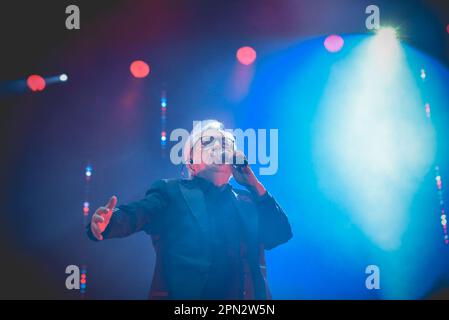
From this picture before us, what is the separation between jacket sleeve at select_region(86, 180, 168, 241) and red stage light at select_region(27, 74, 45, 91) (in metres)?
1.27

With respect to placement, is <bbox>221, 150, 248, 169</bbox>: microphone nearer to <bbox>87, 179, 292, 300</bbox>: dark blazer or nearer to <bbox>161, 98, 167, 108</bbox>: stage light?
<bbox>87, 179, 292, 300</bbox>: dark blazer

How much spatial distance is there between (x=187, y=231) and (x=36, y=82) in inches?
63.0

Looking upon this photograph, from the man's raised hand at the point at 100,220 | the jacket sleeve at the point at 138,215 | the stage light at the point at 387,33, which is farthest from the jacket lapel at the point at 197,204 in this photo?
the stage light at the point at 387,33

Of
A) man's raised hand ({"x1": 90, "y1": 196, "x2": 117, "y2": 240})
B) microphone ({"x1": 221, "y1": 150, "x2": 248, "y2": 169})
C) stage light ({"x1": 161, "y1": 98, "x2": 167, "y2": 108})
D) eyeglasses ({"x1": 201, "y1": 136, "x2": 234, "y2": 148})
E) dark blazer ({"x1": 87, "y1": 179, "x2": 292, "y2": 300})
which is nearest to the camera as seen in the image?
man's raised hand ({"x1": 90, "y1": 196, "x2": 117, "y2": 240})

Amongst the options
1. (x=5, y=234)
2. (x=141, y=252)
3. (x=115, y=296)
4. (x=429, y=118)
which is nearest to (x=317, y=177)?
(x=429, y=118)

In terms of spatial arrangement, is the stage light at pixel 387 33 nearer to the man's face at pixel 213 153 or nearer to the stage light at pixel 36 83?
the man's face at pixel 213 153

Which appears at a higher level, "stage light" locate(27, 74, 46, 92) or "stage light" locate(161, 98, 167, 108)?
"stage light" locate(27, 74, 46, 92)

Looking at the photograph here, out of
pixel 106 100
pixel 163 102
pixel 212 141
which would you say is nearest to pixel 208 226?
pixel 212 141

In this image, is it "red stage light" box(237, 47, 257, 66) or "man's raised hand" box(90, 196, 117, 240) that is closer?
"man's raised hand" box(90, 196, 117, 240)

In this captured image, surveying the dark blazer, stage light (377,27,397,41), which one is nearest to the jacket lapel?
the dark blazer

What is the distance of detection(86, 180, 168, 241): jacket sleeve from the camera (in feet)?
6.43

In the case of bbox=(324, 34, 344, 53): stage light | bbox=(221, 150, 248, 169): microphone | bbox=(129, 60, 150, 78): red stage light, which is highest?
bbox=(324, 34, 344, 53): stage light
